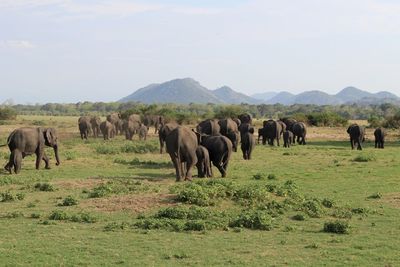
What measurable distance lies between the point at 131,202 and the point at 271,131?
90.3 ft

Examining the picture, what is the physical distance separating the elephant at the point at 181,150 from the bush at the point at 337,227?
30.4ft

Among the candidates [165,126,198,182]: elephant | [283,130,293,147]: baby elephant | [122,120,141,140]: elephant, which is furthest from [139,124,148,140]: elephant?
[165,126,198,182]: elephant

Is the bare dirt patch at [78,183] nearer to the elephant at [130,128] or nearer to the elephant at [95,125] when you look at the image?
the elephant at [130,128]

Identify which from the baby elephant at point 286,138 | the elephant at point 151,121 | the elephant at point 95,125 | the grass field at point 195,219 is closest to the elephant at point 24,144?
the grass field at point 195,219

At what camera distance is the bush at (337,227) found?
13859mm

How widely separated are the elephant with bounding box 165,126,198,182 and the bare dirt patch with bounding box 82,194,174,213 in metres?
4.26

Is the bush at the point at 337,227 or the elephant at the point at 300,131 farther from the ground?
the elephant at the point at 300,131

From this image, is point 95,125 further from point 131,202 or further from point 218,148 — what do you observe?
point 131,202

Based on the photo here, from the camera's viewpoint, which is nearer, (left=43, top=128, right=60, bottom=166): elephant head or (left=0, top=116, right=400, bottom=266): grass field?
(left=0, top=116, right=400, bottom=266): grass field

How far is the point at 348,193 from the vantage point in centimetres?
2031

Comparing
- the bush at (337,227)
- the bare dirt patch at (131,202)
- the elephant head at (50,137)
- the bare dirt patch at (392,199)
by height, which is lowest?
the bare dirt patch at (392,199)

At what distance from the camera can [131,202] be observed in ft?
57.0

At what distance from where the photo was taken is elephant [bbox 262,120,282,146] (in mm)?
43219

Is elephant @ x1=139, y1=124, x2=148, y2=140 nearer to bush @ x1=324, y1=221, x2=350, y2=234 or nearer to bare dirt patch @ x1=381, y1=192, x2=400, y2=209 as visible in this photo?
bare dirt patch @ x1=381, y1=192, x2=400, y2=209
